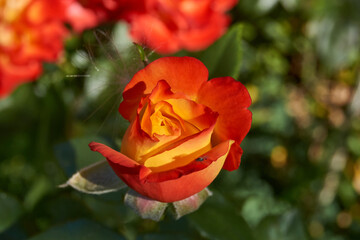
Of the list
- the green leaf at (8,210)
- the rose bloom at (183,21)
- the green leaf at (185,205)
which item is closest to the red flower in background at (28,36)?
the rose bloom at (183,21)

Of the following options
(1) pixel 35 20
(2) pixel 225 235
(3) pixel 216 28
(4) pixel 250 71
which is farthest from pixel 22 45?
(4) pixel 250 71

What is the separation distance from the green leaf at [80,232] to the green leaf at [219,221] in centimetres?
11

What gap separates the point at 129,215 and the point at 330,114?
1.00m

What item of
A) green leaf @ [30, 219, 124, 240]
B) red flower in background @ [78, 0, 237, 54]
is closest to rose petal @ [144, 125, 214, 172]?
green leaf @ [30, 219, 124, 240]

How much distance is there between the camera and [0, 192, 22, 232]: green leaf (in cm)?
62

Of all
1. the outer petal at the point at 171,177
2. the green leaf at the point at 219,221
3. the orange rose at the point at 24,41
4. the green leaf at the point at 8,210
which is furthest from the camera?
the orange rose at the point at 24,41

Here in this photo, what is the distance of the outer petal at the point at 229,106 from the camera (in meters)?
0.38

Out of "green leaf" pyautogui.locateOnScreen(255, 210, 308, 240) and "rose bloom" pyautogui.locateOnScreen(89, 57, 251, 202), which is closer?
"rose bloom" pyautogui.locateOnScreen(89, 57, 251, 202)

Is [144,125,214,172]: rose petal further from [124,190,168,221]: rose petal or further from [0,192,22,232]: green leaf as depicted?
[0,192,22,232]: green leaf

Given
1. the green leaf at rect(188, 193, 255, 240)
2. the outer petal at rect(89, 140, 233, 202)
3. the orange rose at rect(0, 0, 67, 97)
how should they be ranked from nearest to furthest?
1. the outer petal at rect(89, 140, 233, 202)
2. the green leaf at rect(188, 193, 255, 240)
3. the orange rose at rect(0, 0, 67, 97)

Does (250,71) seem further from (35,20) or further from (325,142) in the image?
(35,20)

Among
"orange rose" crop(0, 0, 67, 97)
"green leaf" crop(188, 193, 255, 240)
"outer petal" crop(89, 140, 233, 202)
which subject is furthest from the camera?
"orange rose" crop(0, 0, 67, 97)

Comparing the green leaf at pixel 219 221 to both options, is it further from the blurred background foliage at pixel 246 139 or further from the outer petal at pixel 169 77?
the outer petal at pixel 169 77

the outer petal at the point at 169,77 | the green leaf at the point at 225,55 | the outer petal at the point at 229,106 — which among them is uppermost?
the outer petal at the point at 169,77
